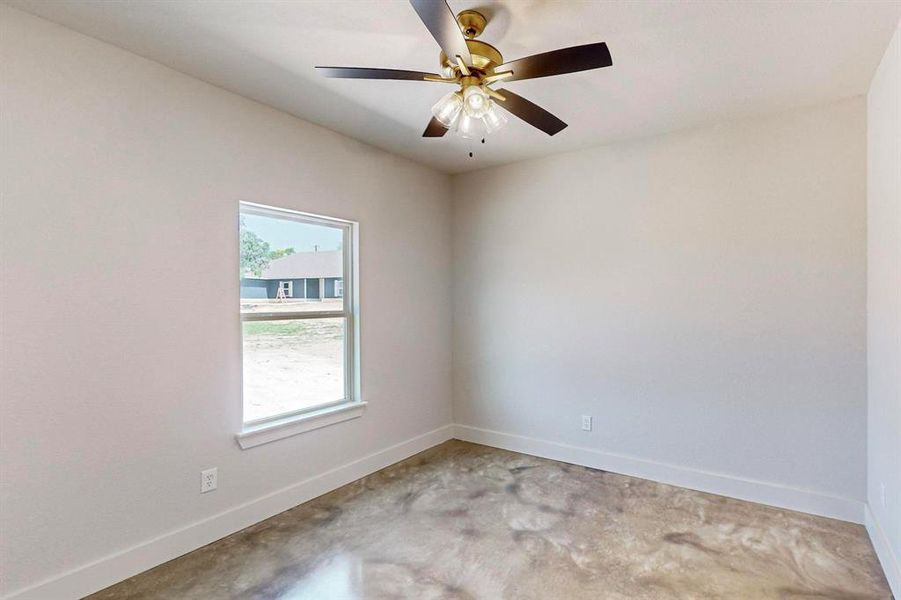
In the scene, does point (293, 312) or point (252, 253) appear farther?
point (293, 312)

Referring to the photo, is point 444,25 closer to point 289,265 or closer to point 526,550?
point 289,265

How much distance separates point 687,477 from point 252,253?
334cm

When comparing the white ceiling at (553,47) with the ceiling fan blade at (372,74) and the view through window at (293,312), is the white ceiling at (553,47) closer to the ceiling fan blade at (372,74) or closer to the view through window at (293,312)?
the ceiling fan blade at (372,74)

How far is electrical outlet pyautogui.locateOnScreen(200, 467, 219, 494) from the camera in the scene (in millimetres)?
2545

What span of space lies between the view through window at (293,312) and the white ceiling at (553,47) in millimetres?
787

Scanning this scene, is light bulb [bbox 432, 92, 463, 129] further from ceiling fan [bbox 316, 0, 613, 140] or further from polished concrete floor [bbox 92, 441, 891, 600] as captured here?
polished concrete floor [bbox 92, 441, 891, 600]

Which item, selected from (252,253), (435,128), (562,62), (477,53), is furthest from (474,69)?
(252,253)

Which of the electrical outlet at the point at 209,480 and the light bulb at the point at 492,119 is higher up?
the light bulb at the point at 492,119

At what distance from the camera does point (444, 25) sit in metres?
1.50

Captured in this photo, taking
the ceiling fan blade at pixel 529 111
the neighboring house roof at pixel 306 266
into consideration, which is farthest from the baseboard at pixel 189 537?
the ceiling fan blade at pixel 529 111

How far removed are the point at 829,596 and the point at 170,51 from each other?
158 inches

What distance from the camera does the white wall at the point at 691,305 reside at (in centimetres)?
280

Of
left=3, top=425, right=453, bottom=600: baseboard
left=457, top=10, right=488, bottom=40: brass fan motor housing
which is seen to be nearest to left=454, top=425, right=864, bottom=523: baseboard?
left=3, top=425, right=453, bottom=600: baseboard

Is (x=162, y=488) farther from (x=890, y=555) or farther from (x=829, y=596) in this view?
(x=890, y=555)
